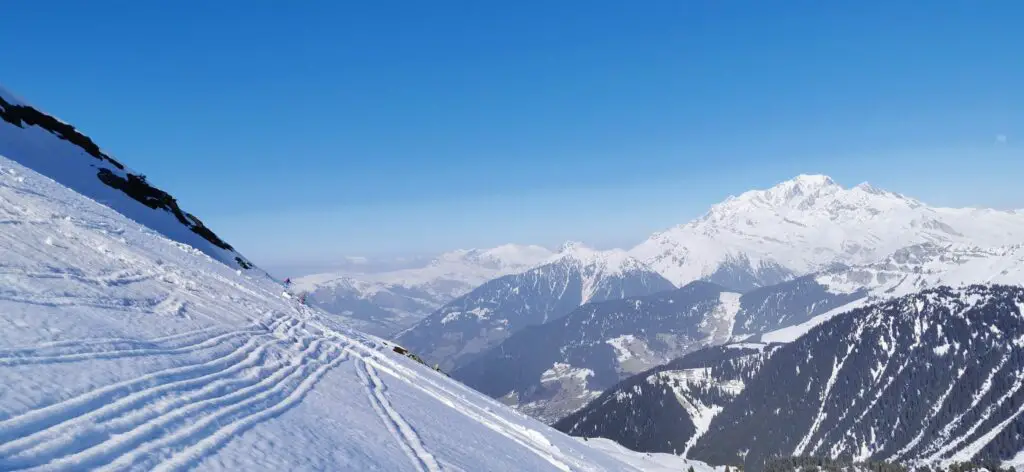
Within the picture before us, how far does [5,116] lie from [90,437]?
67579mm

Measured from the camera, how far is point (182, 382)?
1542cm

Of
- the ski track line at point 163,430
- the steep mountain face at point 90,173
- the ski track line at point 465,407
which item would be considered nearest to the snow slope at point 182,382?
the ski track line at point 163,430

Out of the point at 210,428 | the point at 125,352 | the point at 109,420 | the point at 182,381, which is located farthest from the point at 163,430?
the point at 125,352

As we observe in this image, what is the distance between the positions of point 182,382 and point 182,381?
15cm

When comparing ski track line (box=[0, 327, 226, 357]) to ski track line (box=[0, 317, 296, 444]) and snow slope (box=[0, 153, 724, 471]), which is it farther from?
ski track line (box=[0, 317, 296, 444])

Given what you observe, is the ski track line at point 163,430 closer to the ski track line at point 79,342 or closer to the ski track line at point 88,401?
the ski track line at point 88,401

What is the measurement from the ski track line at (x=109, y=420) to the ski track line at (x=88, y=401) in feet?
0.55

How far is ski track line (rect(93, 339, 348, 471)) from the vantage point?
10.5 metres

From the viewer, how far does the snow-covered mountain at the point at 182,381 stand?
11289mm

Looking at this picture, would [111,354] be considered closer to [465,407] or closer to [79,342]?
[79,342]

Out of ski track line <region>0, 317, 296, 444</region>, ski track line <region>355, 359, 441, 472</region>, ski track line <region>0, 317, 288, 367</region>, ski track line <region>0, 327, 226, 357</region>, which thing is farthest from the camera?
ski track line <region>355, 359, 441, 472</region>

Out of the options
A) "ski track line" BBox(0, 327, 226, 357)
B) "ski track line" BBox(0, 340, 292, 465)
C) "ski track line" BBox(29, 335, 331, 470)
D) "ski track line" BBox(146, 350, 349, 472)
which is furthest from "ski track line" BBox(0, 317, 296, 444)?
"ski track line" BBox(146, 350, 349, 472)

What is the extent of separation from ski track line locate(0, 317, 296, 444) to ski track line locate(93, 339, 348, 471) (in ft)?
3.74

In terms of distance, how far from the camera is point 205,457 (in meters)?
11.6
